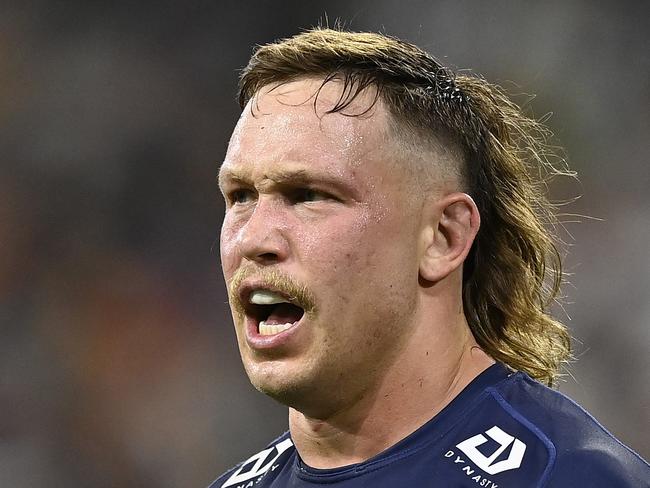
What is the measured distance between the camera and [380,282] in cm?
227

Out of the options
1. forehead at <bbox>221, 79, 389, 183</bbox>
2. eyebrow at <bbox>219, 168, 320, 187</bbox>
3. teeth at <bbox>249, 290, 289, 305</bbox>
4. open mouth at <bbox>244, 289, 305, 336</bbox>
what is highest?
forehead at <bbox>221, 79, 389, 183</bbox>

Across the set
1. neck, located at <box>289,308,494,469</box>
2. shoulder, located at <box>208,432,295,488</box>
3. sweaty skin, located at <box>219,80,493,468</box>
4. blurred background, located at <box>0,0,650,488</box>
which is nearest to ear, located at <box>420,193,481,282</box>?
sweaty skin, located at <box>219,80,493,468</box>

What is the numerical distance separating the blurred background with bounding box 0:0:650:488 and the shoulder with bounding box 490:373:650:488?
2.83m

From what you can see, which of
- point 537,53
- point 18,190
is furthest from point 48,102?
point 537,53

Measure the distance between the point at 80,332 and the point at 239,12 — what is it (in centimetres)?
194

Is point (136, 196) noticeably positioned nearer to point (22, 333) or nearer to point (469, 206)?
point (22, 333)

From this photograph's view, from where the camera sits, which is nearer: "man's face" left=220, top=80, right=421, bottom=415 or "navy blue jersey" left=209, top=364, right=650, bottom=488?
"navy blue jersey" left=209, top=364, right=650, bottom=488

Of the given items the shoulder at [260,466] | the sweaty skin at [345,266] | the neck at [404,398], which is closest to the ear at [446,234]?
the sweaty skin at [345,266]

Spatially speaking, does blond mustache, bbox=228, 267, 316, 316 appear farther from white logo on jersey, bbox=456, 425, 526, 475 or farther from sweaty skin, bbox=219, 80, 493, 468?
white logo on jersey, bbox=456, 425, 526, 475

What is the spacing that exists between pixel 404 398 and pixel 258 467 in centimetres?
62

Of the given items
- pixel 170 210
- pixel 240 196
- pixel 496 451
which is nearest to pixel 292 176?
pixel 240 196

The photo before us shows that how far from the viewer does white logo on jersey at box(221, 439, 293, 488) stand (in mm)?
2746

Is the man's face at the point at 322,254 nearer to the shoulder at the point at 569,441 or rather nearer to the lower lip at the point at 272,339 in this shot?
the lower lip at the point at 272,339

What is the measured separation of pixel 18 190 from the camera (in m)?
5.31
